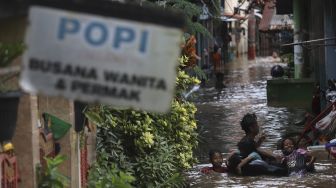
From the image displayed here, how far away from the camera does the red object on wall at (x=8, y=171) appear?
5.49 m

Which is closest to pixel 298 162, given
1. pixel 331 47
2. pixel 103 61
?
pixel 103 61

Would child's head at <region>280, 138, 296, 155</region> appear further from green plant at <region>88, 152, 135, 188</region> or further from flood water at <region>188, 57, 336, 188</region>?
green plant at <region>88, 152, 135, 188</region>

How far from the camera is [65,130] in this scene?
20.9 ft

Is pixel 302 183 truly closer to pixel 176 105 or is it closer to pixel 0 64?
pixel 176 105

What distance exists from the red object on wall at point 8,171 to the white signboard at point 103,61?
2447 mm

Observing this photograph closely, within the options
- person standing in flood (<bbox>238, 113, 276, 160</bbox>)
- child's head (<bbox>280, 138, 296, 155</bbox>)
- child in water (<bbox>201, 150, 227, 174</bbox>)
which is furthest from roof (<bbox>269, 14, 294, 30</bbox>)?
person standing in flood (<bbox>238, 113, 276, 160</bbox>)

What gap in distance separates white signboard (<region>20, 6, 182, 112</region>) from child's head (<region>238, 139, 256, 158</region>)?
7396mm

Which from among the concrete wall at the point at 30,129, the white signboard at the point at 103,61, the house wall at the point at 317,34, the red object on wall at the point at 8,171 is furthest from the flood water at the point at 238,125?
the white signboard at the point at 103,61

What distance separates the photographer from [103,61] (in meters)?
3.10

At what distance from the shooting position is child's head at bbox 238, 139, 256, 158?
1043 cm

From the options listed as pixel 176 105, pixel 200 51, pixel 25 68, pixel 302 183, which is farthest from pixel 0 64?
pixel 200 51

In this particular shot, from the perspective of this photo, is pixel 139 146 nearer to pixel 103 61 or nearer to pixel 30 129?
pixel 30 129

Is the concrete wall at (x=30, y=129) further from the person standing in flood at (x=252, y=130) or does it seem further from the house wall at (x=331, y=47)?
the house wall at (x=331, y=47)

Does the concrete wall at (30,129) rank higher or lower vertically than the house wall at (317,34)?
lower
